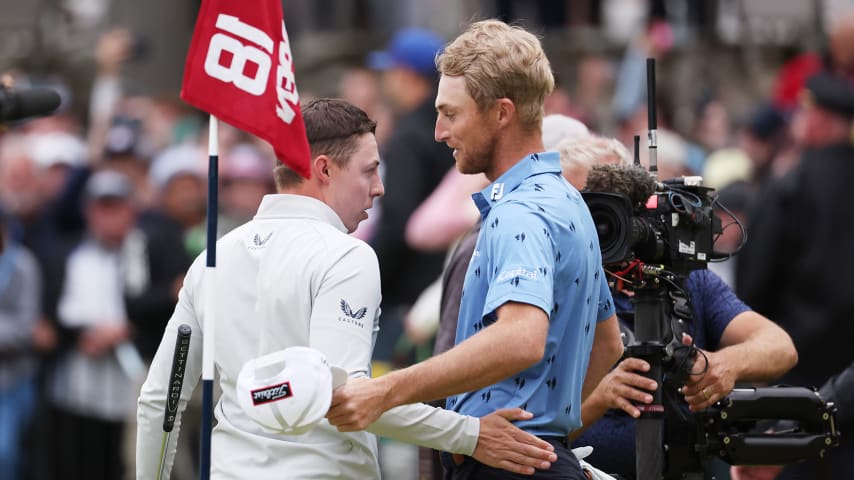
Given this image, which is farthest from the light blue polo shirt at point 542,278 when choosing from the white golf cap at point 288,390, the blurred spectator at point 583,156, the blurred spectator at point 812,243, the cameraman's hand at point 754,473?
the blurred spectator at point 812,243

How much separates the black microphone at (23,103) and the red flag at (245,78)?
510 mm

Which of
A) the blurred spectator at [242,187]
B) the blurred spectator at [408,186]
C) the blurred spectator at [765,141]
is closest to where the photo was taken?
the blurred spectator at [408,186]

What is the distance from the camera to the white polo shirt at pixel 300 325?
468 centimetres

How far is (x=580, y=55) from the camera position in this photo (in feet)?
52.4

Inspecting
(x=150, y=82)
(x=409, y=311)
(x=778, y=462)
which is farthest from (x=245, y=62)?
(x=150, y=82)

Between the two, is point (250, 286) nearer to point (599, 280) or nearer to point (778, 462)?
point (599, 280)

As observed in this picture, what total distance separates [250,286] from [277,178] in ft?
1.28

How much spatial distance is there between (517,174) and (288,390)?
1130 mm

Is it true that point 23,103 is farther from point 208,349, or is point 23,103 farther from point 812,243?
point 812,243

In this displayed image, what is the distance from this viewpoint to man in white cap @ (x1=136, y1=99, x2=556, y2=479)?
4.69 metres

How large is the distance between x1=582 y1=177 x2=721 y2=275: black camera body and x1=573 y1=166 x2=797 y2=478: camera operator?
102mm

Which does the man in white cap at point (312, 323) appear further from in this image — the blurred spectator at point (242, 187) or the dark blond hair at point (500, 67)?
the blurred spectator at point (242, 187)

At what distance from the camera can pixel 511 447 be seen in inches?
185

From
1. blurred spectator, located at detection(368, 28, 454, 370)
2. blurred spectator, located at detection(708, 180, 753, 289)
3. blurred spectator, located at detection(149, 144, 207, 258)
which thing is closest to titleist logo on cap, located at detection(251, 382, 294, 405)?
blurred spectator, located at detection(368, 28, 454, 370)
